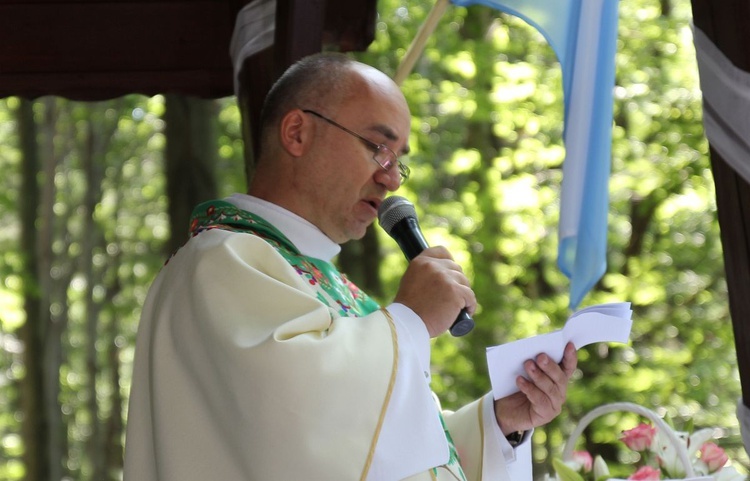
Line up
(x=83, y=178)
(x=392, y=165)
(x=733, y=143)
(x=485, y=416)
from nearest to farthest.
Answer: (x=733, y=143), (x=392, y=165), (x=485, y=416), (x=83, y=178)

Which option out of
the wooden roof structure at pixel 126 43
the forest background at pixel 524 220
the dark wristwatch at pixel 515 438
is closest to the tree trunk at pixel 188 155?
the forest background at pixel 524 220

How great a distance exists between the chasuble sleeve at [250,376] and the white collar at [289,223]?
23cm

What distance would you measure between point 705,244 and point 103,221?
6.49m

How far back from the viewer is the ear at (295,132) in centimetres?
266

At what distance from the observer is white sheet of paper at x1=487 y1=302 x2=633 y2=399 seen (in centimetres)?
222

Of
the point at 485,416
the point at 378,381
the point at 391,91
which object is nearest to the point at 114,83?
the point at 391,91

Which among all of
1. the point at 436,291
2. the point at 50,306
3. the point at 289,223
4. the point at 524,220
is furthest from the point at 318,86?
the point at 50,306

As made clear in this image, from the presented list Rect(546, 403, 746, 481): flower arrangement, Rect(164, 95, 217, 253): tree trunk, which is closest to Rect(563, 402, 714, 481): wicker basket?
Rect(546, 403, 746, 481): flower arrangement

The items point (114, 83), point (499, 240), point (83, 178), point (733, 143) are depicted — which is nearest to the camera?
point (733, 143)

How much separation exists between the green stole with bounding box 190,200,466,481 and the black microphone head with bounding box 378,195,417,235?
0.73 ft

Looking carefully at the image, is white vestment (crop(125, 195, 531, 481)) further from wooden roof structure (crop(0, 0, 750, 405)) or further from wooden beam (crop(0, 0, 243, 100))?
wooden beam (crop(0, 0, 243, 100))

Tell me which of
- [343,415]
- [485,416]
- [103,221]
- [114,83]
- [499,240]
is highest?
[343,415]

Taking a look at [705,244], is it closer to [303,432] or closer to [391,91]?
[391,91]

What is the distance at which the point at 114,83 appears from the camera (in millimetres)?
4641
